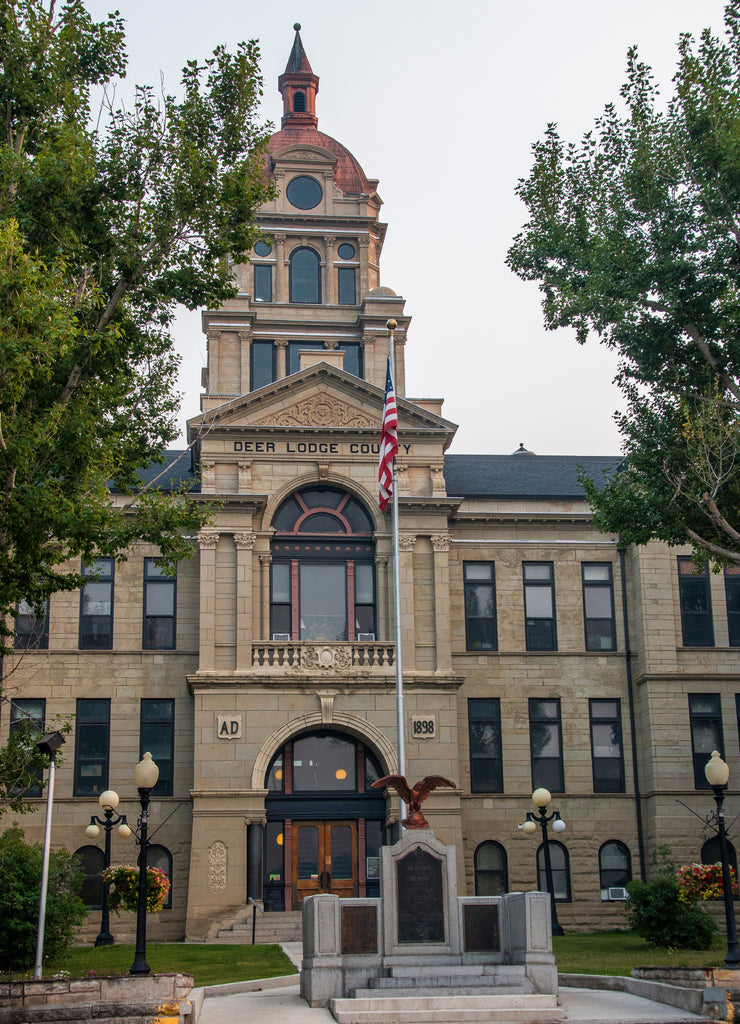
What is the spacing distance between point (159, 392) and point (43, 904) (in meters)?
11.4

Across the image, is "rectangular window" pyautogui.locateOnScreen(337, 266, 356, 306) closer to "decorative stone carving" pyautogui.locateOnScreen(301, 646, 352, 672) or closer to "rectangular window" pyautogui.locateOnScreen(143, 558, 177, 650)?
"rectangular window" pyautogui.locateOnScreen(143, 558, 177, 650)

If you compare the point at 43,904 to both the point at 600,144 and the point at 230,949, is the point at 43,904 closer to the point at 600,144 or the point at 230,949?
the point at 230,949

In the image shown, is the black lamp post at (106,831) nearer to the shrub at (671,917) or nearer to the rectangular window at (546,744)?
the shrub at (671,917)

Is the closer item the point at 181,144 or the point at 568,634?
the point at 181,144

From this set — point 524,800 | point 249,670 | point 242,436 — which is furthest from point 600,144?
point 524,800

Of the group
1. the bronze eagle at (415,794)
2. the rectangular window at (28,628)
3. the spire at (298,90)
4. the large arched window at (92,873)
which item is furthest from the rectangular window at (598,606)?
the spire at (298,90)

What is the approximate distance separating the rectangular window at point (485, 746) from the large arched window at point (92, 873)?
35.0ft

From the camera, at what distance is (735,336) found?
2544cm

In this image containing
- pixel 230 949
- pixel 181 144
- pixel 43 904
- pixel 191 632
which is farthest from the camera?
pixel 191 632

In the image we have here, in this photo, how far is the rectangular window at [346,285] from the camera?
4556cm

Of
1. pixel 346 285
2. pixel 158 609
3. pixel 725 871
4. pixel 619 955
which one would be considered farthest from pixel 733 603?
pixel 725 871

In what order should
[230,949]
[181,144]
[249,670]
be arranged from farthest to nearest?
[249,670] < [230,949] < [181,144]

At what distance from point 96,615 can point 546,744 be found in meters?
13.8

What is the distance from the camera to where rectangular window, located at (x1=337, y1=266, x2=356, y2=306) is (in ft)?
149
